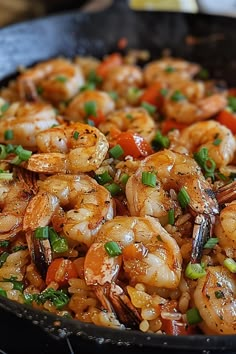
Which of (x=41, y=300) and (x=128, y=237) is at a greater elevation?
(x=128, y=237)

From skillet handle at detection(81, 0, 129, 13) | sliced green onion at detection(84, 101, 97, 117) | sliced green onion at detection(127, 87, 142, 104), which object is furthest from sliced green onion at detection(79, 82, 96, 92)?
skillet handle at detection(81, 0, 129, 13)

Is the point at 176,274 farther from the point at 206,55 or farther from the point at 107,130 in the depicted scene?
the point at 206,55

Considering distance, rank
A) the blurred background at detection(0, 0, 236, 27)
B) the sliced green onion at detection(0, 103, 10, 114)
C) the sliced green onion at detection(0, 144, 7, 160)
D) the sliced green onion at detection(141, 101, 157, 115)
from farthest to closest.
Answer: the blurred background at detection(0, 0, 236, 27)
the sliced green onion at detection(141, 101, 157, 115)
the sliced green onion at detection(0, 103, 10, 114)
the sliced green onion at detection(0, 144, 7, 160)

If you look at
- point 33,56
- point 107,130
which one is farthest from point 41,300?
point 33,56

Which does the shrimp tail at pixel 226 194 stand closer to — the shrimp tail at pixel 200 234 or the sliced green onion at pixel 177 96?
the shrimp tail at pixel 200 234

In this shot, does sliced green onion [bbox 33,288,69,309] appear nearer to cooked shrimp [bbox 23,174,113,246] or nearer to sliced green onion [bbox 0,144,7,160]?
cooked shrimp [bbox 23,174,113,246]

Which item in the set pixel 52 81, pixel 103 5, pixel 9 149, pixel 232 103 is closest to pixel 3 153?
pixel 9 149

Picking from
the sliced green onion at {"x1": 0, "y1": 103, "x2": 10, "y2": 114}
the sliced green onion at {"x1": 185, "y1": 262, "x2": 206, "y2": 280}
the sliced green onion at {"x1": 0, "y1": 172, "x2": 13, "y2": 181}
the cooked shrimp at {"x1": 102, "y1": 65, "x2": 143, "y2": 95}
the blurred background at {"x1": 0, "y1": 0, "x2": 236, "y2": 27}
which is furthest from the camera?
the blurred background at {"x1": 0, "y1": 0, "x2": 236, "y2": 27}
